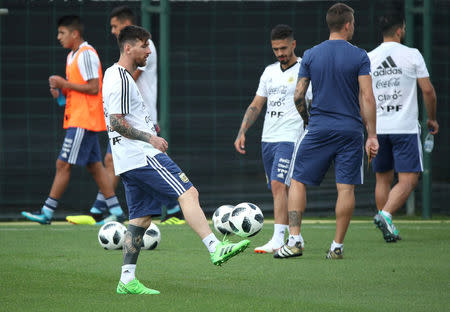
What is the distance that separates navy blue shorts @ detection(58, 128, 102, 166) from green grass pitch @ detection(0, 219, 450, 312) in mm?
1163

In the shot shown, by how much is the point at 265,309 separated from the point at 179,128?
22.9ft

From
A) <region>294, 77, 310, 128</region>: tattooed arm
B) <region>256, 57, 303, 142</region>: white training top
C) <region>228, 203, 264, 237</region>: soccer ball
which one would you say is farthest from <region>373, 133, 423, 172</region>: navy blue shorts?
<region>228, 203, 264, 237</region>: soccer ball

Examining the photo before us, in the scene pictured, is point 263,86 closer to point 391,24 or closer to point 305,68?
point 305,68

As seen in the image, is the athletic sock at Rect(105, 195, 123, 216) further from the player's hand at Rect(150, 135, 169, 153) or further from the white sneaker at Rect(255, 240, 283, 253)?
the player's hand at Rect(150, 135, 169, 153)

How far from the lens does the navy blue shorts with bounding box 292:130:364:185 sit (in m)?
7.81

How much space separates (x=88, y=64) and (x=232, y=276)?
489 cm

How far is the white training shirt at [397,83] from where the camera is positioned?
9.63 m

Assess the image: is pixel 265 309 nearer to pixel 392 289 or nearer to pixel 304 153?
pixel 392 289

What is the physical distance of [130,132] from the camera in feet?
19.7

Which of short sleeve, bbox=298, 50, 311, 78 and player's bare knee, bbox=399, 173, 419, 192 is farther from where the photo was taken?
player's bare knee, bbox=399, 173, 419, 192

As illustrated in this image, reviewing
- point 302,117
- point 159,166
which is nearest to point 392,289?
point 159,166

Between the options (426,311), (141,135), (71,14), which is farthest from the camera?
(71,14)

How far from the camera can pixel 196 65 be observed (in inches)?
482

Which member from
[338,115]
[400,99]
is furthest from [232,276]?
[400,99]
